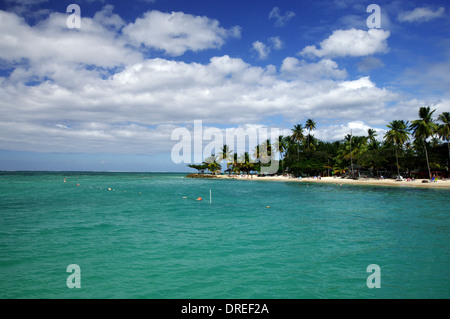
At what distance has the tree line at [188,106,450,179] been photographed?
194 feet

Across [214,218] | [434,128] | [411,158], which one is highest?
[434,128]

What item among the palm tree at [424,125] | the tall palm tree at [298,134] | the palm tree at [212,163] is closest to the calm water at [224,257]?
the palm tree at [424,125]

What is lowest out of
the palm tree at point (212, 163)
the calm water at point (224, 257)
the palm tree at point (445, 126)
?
the calm water at point (224, 257)

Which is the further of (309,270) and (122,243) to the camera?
(122,243)

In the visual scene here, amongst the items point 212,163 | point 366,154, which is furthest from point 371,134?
point 212,163

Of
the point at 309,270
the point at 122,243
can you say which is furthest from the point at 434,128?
the point at 122,243

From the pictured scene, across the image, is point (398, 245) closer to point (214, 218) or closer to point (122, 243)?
point (214, 218)

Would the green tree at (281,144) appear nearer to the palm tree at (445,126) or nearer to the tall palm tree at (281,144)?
the tall palm tree at (281,144)

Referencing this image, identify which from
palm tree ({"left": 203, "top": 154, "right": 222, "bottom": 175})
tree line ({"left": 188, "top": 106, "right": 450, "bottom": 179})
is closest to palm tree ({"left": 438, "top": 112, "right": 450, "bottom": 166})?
tree line ({"left": 188, "top": 106, "right": 450, "bottom": 179})

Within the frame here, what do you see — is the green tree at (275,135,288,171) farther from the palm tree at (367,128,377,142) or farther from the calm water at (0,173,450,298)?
the calm water at (0,173,450,298)

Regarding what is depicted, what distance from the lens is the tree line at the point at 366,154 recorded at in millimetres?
59281

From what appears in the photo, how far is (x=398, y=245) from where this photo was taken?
43.2 ft
